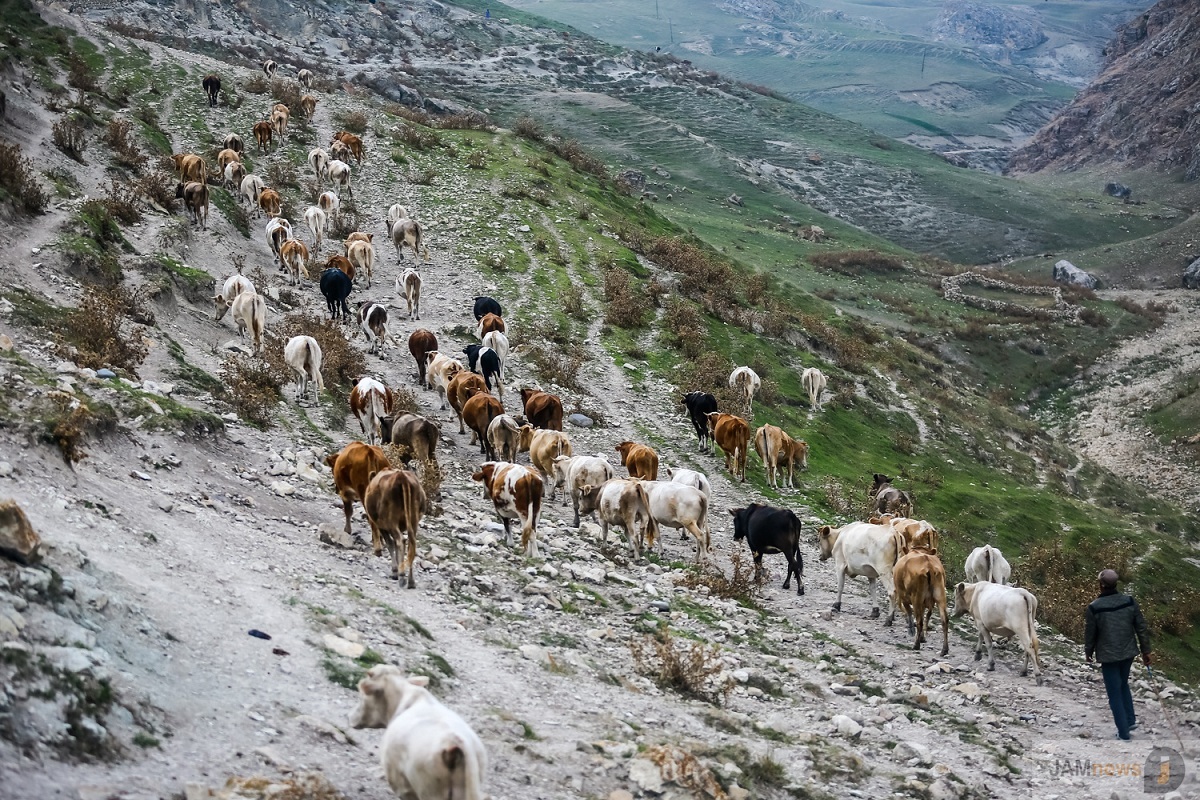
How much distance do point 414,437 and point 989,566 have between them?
11259 millimetres

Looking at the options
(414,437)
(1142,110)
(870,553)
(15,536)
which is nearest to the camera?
(15,536)

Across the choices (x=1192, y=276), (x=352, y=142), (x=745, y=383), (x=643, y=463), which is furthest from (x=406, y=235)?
(x=1192, y=276)

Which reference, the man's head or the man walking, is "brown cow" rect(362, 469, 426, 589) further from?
the man's head

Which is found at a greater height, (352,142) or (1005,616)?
(352,142)

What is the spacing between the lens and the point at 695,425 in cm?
2505

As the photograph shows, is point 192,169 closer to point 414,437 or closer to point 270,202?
point 270,202

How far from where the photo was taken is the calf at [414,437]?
17.0m

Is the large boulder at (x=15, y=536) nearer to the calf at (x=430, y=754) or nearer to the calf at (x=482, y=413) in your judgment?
the calf at (x=430, y=754)

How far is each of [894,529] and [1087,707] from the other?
405cm

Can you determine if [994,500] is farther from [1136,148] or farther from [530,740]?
[1136,148]

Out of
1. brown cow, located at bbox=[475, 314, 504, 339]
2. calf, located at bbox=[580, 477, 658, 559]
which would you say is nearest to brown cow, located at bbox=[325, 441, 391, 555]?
calf, located at bbox=[580, 477, 658, 559]

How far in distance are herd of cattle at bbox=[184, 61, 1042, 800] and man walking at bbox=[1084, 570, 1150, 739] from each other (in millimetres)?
1366

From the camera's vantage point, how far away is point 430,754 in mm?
6094

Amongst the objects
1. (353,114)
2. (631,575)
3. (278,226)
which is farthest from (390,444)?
(353,114)
